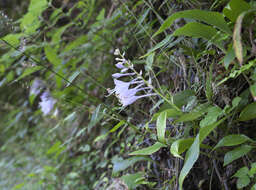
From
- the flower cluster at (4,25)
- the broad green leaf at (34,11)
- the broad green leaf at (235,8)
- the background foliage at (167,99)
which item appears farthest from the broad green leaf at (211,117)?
the broad green leaf at (34,11)

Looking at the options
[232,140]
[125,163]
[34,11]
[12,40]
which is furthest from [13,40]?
[232,140]

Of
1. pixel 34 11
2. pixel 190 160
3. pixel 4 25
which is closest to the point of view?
pixel 190 160

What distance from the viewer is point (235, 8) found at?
0.77 m

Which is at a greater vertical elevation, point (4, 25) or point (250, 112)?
point (4, 25)

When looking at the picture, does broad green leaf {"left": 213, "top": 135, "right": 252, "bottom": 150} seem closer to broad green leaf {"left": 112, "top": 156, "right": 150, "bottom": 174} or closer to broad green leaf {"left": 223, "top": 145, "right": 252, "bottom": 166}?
broad green leaf {"left": 223, "top": 145, "right": 252, "bottom": 166}

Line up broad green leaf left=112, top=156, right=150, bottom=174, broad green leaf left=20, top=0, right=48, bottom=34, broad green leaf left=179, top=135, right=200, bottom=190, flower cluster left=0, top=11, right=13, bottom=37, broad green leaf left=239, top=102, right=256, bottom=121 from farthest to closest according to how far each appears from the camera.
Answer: broad green leaf left=20, top=0, right=48, bottom=34 → broad green leaf left=112, top=156, right=150, bottom=174 → flower cluster left=0, top=11, right=13, bottom=37 → broad green leaf left=239, top=102, right=256, bottom=121 → broad green leaf left=179, top=135, right=200, bottom=190

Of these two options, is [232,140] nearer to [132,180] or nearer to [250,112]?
[250,112]

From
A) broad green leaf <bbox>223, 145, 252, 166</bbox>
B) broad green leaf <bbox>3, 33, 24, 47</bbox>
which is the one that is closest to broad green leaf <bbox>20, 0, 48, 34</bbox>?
broad green leaf <bbox>3, 33, 24, 47</bbox>

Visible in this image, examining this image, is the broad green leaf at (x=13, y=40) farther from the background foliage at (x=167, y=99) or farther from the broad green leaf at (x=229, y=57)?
the broad green leaf at (x=229, y=57)

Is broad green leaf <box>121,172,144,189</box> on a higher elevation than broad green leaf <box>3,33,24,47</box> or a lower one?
lower

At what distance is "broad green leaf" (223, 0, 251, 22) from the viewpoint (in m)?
0.75

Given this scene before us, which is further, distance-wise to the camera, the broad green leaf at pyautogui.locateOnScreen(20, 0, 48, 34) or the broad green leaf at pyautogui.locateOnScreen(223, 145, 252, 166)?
the broad green leaf at pyautogui.locateOnScreen(20, 0, 48, 34)

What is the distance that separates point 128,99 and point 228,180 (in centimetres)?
62

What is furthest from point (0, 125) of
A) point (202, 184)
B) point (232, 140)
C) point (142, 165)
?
point (232, 140)
